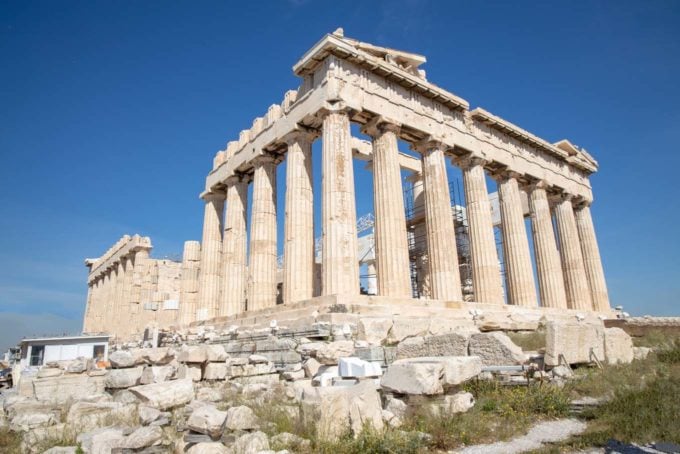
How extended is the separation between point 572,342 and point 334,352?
431 centimetres

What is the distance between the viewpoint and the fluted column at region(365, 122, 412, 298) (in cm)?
1641

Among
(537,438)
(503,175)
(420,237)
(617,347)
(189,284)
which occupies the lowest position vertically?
(537,438)

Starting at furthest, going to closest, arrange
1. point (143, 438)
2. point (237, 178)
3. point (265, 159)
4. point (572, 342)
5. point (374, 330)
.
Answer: point (237, 178)
point (265, 159)
point (374, 330)
point (572, 342)
point (143, 438)

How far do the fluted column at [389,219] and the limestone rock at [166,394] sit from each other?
1004cm

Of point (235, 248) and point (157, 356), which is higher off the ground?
point (235, 248)

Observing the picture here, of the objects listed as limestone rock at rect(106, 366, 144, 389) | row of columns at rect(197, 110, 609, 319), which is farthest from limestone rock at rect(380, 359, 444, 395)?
row of columns at rect(197, 110, 609, 319)

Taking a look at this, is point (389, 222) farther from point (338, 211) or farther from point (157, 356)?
point (157, 356)

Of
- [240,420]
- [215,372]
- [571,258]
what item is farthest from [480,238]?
[240,420]

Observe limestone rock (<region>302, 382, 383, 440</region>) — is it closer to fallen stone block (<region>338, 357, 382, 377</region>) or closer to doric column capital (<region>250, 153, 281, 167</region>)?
fallen stone block (<region>338, 357, 382, 377</region>)

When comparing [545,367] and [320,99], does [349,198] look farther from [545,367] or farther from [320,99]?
[545,367]

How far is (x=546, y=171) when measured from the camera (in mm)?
25750

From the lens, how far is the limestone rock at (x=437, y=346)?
8.14 metres

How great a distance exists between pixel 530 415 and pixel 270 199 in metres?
16.1

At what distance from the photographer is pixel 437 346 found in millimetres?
8414
